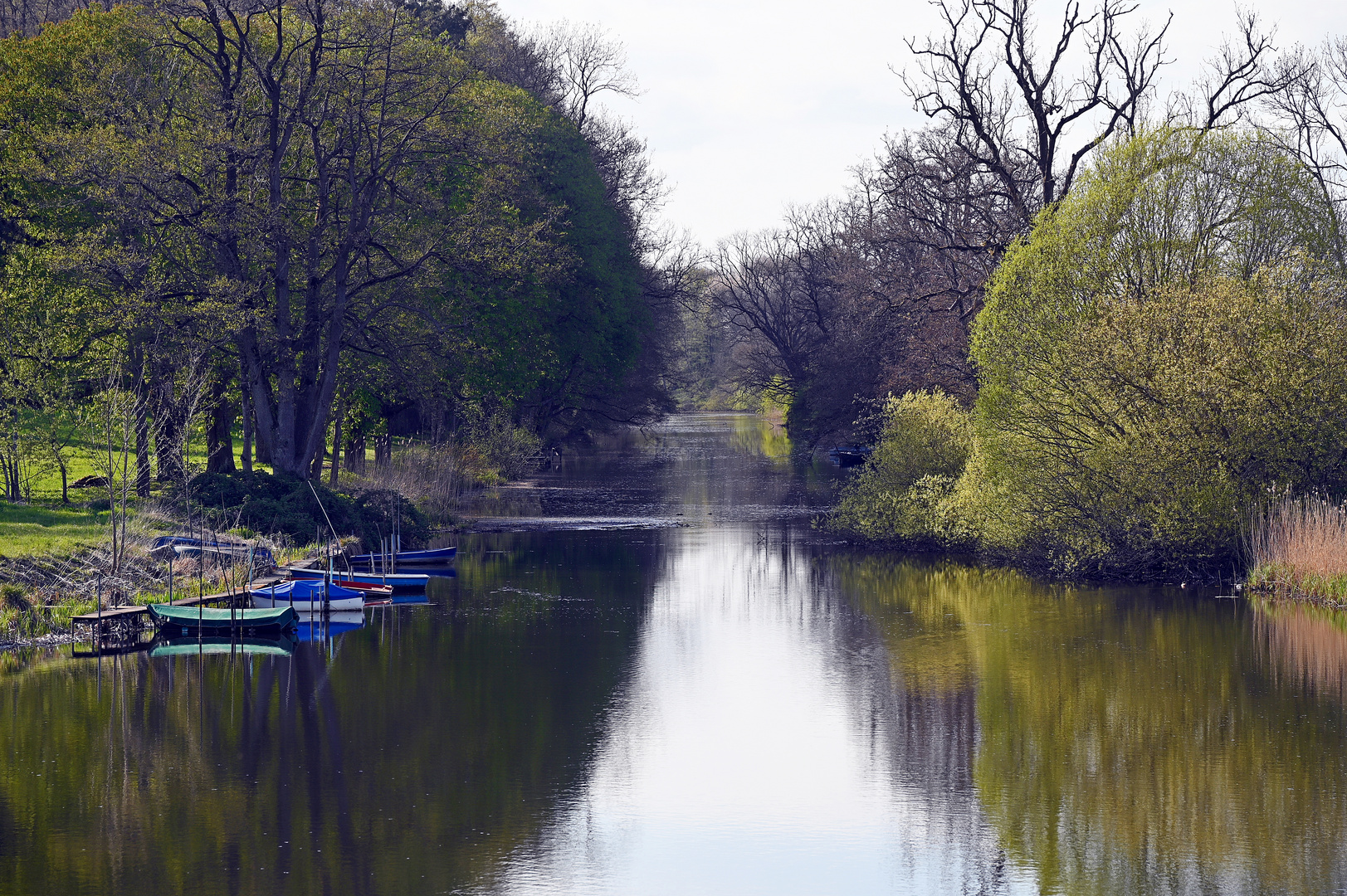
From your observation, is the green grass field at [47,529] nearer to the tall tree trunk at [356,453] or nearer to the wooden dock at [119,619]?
the wooden dock at [119,619]

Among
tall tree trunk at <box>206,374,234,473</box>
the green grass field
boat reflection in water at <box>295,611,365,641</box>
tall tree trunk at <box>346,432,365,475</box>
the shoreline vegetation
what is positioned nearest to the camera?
the shoreline vegetation

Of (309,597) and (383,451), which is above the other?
(383,451)

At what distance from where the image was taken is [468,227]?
117 feet

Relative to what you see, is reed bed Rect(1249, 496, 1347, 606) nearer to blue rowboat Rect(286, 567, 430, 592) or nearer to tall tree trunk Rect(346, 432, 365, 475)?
blue rowboat Rect(286, 567, 430, 592)

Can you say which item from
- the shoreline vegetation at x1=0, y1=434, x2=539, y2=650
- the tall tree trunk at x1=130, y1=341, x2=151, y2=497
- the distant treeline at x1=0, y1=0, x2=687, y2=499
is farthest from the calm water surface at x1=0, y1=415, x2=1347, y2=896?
the distant treeline at x1=0, y1=0, x2=687, y2=499

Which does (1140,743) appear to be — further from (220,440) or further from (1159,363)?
(220,440)

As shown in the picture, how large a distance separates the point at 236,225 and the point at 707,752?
Result: 827 inches

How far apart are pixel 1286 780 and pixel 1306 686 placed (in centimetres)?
435

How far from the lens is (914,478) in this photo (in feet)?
110

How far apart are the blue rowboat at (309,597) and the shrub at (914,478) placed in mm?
14286

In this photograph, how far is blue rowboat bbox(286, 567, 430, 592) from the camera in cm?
2444

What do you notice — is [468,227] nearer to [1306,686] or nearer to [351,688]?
[351,688]

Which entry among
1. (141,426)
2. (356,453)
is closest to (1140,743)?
(141,426)

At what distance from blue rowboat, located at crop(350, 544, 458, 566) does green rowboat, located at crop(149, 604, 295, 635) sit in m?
7.43
